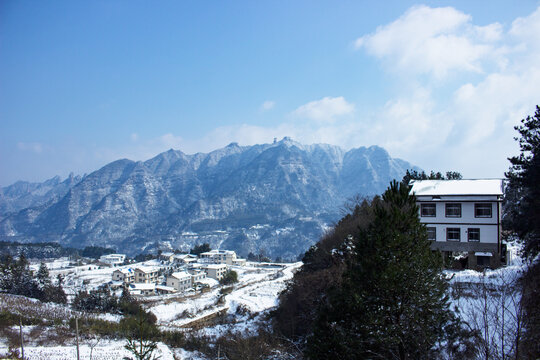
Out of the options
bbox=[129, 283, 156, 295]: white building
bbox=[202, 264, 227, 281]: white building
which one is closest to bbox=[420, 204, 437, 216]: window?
bbox=[129, 283, 156, 295]: white building

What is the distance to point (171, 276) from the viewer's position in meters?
62.2

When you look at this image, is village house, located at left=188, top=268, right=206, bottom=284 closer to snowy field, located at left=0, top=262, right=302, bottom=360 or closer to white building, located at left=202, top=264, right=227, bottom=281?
white building, located at left=202, top=264, right=227, bottom=281

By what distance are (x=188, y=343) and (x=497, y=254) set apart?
2019cm

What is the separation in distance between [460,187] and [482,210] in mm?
2015

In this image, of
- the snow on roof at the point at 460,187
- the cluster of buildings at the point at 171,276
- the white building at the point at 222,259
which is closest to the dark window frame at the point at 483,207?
the snow on roof at the point at 460,187

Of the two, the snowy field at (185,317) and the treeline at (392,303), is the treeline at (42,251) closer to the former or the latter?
the snowy field at (185,317)

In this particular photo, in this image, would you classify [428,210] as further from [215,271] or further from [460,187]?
[215,271]

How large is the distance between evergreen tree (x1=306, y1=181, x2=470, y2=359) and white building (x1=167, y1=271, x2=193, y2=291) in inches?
2238

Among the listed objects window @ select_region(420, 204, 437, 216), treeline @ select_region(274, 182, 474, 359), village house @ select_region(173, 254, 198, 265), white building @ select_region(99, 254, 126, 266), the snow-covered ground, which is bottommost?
white building @ select_region(99, 254, 126, 266)

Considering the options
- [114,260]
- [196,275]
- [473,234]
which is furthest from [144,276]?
[473,234]

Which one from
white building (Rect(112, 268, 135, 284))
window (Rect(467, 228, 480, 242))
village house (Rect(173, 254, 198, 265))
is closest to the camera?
window (Rect(467, 228, 480, 242))

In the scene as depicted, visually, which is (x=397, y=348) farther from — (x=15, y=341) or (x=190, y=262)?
(x=190, y=262)

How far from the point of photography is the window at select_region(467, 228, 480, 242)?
2044cm

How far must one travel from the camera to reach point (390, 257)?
26.0 ft
